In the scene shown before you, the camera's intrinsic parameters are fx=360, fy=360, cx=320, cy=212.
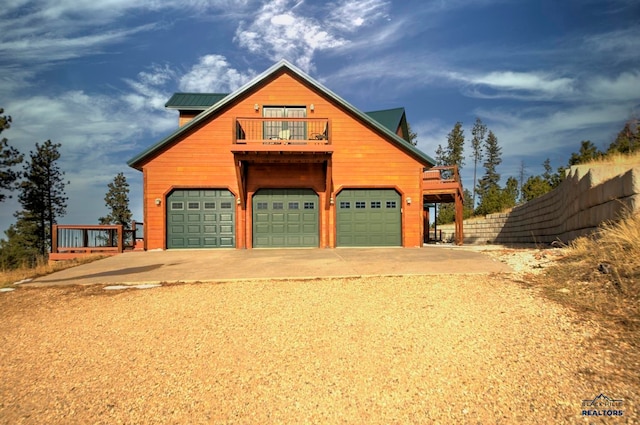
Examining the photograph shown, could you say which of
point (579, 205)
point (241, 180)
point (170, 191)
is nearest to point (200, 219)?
point (170, 191)

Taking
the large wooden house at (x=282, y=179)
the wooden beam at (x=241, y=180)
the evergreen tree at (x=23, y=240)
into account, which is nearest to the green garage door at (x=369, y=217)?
the large wooden house at (x=282, y=179)

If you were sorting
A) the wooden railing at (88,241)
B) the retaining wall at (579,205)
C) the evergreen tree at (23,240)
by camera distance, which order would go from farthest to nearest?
the evergreen tree at (23,240) < the wooden railing at (88,241) < the retaining wall at (579,205)

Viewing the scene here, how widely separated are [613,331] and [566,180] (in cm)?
1027

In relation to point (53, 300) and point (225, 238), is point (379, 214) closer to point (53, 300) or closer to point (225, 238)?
point (225, 238)

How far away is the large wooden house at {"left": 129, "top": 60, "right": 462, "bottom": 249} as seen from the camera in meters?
15.9

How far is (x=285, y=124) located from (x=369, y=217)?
593cm

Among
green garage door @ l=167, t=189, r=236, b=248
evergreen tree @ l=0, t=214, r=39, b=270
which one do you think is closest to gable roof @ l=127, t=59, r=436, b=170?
green garage door @ l=167, t=189, r=236, b=248

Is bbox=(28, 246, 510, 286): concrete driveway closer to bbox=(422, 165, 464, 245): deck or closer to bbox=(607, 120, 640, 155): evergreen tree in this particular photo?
bbox=(422, 165, 464, 245): deck

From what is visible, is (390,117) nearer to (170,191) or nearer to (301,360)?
(170,191)

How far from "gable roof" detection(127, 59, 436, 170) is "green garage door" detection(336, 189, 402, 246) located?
2.14 m

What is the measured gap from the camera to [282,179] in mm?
16375

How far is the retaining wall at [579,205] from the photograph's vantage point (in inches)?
311
